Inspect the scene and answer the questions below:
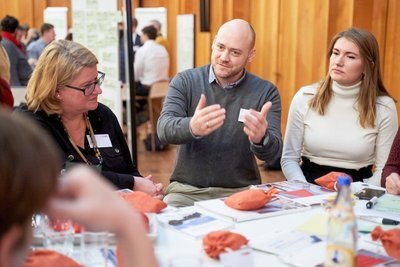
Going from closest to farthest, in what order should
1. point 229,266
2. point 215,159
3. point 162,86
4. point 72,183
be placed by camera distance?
point 72,183 → point 229,266 → point 215,159 → point 162,86

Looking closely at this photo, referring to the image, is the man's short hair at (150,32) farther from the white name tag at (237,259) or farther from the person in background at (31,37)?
the white name tag at (237,259)

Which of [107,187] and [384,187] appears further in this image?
[384,187]

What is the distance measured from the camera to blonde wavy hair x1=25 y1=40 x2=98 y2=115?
245cm

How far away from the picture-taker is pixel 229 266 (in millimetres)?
1439

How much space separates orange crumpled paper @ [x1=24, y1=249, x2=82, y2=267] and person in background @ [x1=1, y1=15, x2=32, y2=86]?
19.9 feet

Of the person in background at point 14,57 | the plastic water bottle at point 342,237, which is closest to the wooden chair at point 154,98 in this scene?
the person in background at point 14,57

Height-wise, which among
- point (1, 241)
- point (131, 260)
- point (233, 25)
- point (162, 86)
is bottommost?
point (162, 86)

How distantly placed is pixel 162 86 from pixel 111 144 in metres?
5.18

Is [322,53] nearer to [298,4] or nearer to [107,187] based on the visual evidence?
[298,4]

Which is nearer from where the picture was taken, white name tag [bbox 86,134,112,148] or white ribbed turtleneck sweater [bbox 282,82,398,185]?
white name tag [bbox 86,134,112,148]

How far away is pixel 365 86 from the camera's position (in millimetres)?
2975

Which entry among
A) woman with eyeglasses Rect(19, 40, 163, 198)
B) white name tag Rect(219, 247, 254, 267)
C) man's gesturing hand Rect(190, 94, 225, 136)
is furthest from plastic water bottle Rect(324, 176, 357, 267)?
woman with eyeglasses Rect(19, 40, 163, 198)

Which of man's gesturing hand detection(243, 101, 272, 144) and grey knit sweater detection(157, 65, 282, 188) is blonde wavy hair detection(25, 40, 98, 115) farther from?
man's gesturing hand detection(243, 101, 272, 144)

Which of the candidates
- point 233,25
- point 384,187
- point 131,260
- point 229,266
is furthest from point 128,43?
point 131,260
